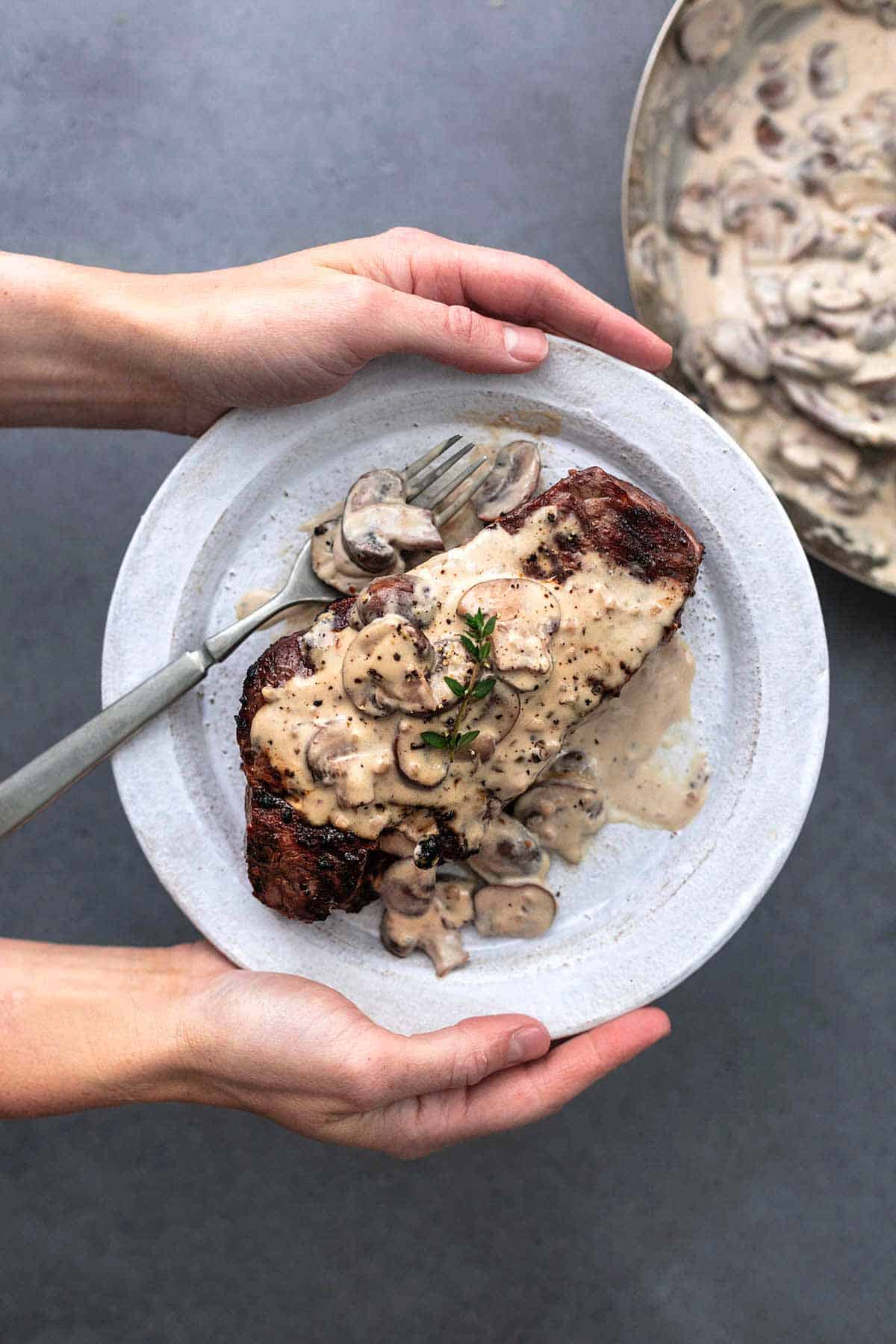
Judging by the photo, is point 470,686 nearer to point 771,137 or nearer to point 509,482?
point 509,482

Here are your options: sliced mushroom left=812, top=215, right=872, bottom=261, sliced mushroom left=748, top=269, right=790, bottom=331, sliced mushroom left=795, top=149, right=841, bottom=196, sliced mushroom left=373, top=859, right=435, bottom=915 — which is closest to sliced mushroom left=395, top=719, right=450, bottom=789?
sliced mushroom left=373, top=859, right=435, bottom=915

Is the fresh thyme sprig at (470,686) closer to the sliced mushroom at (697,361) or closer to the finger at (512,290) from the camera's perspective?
the finger at (512,290)

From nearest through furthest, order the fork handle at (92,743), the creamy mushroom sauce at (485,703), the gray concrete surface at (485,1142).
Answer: the creamy mushroom sauce at (485,703) → the fork handle at (92,743) → the gray concrete surface at (485,1142)

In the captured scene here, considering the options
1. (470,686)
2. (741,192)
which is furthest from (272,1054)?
(741,192)

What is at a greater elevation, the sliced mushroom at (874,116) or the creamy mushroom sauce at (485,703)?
the sliced mushroom at (874,116)

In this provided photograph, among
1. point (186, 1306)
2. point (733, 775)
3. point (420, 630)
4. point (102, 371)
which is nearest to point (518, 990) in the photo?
point (733, 775)

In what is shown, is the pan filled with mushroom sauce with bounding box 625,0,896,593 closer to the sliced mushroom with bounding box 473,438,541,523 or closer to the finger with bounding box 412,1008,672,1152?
the sliced mushroom with bounding box 473,438,541,523

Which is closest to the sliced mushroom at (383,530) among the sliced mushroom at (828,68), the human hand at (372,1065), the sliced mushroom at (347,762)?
the sliced mushroom at (347,762)
